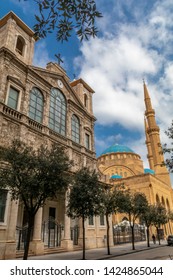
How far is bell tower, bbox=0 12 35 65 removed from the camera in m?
19.0

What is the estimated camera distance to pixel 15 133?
1644 cm

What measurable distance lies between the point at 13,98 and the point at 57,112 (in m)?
5.64

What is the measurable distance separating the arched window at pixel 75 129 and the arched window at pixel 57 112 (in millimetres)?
1545

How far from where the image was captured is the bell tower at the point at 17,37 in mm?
19016

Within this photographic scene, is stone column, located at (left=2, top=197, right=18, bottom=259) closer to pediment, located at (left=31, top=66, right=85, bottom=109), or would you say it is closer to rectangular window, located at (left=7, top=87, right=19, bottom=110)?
rectangular window, located at (left=7, top=87, right=19, bottom=110)

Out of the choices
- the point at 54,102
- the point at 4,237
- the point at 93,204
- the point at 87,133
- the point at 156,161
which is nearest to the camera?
the point at 4,237

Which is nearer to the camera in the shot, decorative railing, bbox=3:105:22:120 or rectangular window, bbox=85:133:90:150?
decorative railing, bbox=3:105:22:120

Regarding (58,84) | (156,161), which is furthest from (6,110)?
(156,161)

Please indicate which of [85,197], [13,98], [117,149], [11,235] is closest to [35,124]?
[13,98]

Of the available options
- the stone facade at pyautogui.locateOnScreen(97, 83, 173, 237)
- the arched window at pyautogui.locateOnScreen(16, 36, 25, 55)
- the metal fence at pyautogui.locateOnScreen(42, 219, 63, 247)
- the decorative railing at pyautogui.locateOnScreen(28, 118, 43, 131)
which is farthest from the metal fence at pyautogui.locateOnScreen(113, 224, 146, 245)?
the arched window at pyautogui.locateOnScreen(16, 36, 25, 55)

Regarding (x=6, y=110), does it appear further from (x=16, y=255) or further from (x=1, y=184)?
(x=16, y=255)

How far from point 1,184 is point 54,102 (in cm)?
1366

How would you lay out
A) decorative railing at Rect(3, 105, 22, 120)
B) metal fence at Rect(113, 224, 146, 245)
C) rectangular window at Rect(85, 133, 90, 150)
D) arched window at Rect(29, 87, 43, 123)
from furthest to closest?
metal fence at Rect(113, 224, 146, 245) < rectangular window at Rect(85, 133, 90, 150) < arched window at Rect(29, 87, 43, 123) < decorative railing at Rect(3, 105, 22, 120)

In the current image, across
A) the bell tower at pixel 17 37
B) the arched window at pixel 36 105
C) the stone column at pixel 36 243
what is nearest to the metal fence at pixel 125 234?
the stone column at pixel 36 243
